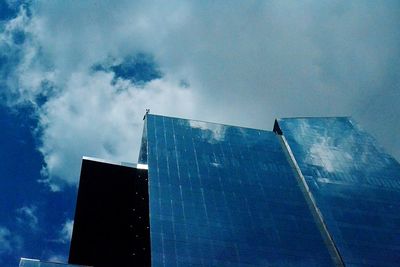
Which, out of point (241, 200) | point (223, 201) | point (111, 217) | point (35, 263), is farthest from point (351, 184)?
point (35, 263)

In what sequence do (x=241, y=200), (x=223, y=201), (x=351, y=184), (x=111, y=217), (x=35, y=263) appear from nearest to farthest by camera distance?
(x=35, y=263)
(x=223, y=201)
(x=241, y=200)
(x=111, y=217)
(x=351, y=184)

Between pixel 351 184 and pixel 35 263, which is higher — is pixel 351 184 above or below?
above

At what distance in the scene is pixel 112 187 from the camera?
76.6 metres

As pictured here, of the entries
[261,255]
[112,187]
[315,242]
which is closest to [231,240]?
[261,255]

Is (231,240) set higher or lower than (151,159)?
lower

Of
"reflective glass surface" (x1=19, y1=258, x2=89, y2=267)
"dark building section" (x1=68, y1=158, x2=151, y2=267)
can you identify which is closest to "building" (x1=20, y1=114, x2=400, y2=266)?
"dark building section" (x1=68, y1=158, x2=151, y2=267)

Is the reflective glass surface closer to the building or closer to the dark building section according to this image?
the building

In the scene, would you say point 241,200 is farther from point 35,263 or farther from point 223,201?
point 35,263

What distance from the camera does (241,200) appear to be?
6819cm

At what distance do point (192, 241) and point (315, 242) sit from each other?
18327 millimetres

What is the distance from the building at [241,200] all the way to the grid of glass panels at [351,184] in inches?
7.3

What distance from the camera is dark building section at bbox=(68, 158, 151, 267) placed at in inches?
2549

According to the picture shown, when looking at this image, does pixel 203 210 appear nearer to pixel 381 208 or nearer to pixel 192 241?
pixel 192 241

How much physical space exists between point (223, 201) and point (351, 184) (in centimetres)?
2256
